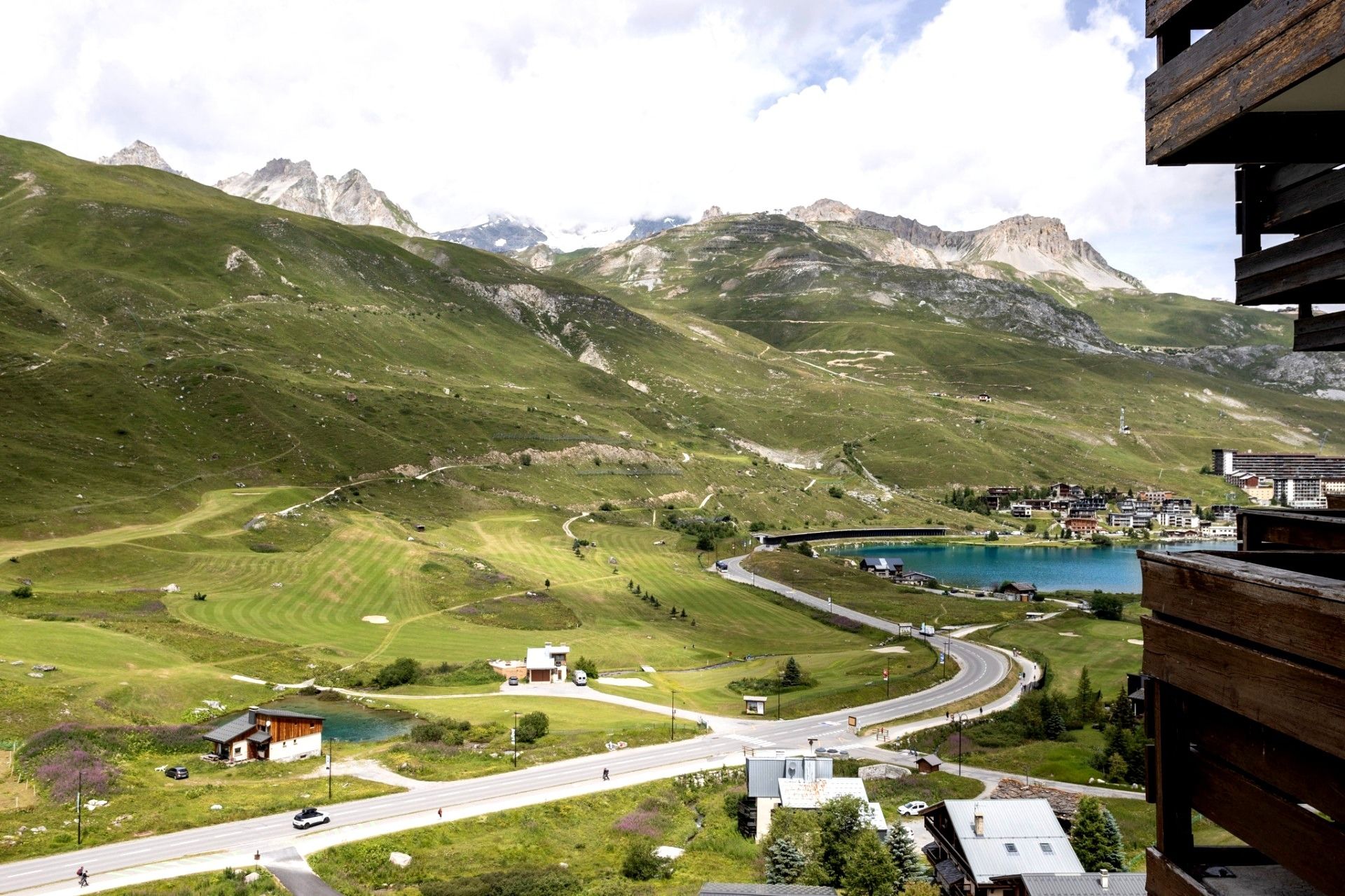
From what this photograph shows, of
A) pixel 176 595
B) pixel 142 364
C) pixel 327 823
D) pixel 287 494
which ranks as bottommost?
pixel 327 823

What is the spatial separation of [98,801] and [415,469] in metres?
104

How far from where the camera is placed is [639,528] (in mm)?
144000

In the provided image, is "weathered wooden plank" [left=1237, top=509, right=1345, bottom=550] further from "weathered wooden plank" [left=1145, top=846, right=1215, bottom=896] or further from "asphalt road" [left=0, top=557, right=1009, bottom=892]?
"asphalt road" [left=0, top=557, right=1009, bottom=892]

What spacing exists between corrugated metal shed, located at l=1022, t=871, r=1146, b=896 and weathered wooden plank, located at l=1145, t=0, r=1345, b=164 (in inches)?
1237

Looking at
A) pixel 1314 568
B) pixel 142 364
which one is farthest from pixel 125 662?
pixel 142 364

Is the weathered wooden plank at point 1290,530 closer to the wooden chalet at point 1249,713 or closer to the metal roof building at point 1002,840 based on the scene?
the wooden chalet at point 1249,713

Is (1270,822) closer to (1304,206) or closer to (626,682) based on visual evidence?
(1304,206)

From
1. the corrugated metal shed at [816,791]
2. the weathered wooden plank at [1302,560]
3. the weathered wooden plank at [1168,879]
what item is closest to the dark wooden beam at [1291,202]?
the weathered wooden plank at [1302,560]

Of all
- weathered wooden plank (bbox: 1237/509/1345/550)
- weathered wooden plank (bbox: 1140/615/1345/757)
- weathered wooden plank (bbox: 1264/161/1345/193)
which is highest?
weathered wooden plank (bbox: 1264/161/1345/193)

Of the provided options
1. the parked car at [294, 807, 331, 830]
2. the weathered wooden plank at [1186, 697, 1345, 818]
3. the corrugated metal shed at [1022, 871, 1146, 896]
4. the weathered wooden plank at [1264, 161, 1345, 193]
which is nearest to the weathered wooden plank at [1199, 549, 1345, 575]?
the weathered wooden plank at [1186, 697, 1345, 818]

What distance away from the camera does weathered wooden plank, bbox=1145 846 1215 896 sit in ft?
13.9

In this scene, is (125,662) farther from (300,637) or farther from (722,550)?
(722,550)

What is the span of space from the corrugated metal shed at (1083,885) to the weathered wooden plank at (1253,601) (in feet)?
100

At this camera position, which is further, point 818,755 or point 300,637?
point 300,637
